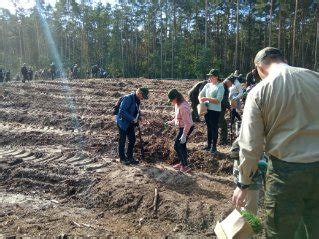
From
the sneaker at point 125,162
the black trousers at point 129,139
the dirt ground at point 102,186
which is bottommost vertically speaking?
the dirt ground at point 102,186

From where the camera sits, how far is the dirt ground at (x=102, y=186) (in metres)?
5.64

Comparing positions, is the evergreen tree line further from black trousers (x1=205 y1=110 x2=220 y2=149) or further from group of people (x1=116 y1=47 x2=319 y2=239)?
group of people (x1=116 y1=47 x2=319 y2=239)

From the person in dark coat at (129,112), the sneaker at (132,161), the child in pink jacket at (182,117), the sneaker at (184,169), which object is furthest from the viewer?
the sneaker at (132,161)

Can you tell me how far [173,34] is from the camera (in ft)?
147

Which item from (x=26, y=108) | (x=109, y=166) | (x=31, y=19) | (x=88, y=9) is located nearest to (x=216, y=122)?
(x=109, y=166)

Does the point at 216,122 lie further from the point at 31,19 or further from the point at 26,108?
the point at 31,19

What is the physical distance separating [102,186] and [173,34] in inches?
1560

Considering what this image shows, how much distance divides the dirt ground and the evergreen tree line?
22918 millimetres

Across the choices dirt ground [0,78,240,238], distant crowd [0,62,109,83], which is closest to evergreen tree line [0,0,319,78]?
distant crowd [0,62,109,83]

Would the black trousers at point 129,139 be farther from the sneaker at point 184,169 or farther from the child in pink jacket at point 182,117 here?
the sneaker at point 184,169

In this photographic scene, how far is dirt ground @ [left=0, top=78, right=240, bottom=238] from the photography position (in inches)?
222

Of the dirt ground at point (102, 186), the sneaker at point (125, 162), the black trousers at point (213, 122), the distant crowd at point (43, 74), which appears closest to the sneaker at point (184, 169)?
the dirt ground at point (102, 186)

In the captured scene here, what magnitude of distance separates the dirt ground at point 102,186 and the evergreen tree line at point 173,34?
22.9 metres

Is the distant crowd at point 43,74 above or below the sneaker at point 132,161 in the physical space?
above
